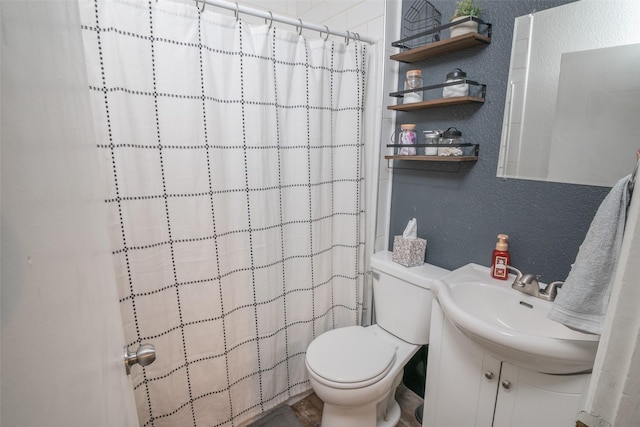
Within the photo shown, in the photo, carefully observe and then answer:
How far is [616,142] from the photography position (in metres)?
0.99

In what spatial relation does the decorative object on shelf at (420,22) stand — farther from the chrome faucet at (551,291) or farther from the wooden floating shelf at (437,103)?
the chrome faucet at (551,291)

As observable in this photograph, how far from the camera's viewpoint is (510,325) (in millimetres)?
1141

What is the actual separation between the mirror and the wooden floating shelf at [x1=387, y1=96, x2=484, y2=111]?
135 millimetres

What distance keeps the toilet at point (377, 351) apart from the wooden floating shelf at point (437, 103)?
0.75 metres

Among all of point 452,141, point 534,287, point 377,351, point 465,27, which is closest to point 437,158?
point 452,141

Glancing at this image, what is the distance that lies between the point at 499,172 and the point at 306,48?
3.29 feet

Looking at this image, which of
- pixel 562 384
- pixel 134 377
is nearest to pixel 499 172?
pixel 562 384

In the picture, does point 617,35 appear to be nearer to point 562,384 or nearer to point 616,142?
point 616,142

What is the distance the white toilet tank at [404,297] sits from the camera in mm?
1426

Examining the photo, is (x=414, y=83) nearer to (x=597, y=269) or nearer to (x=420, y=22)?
(x=420, y=22)

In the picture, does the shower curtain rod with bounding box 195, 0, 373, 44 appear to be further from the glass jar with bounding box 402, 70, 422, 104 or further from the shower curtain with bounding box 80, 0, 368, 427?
the glass jar with bounding box 402, 70, 422, 104

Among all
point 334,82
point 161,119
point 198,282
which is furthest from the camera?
point 334,82

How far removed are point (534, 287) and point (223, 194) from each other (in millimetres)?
1240

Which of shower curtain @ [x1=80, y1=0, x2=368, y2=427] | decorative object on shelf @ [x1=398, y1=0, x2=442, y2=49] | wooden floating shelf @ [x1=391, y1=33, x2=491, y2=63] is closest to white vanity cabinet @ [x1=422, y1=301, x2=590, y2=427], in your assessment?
shower curtain @ [x1=80, y1=0, x2=368, y2=427]
